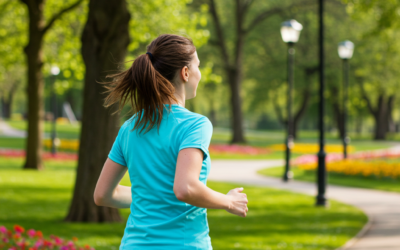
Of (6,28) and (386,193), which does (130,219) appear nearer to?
(386,193)

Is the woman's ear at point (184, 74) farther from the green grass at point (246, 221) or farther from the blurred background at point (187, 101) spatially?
the green grass at point (246, 221)

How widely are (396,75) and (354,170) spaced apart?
880 inches

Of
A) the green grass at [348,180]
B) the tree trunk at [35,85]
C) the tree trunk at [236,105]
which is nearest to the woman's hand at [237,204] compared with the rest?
the green grass at [348,180]

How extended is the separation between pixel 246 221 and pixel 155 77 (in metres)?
6.70

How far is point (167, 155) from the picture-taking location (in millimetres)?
1830

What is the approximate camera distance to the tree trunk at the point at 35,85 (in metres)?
14.1

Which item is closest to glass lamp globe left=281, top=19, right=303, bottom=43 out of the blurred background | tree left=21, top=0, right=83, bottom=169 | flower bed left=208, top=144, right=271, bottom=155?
the blurred background

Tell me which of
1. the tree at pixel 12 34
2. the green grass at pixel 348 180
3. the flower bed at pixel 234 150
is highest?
the tree at pixel 12 34

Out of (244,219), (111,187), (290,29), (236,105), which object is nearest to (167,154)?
(111,187)

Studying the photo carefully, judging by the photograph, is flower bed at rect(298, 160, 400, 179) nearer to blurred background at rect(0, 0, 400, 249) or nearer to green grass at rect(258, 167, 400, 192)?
blurred background at rect(0, 0, 400, 249)

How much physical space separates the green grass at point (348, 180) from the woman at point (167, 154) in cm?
1183

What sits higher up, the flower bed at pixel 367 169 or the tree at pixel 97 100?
the tree at pixel 97 100

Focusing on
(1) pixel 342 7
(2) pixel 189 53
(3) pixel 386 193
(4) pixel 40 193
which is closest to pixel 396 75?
(1) pixel 342 7

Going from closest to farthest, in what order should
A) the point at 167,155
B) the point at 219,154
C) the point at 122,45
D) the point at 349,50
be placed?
1. the point at 167,155
2. the point at 122,45
3. the point at 349,50
4. the point at 219,154
